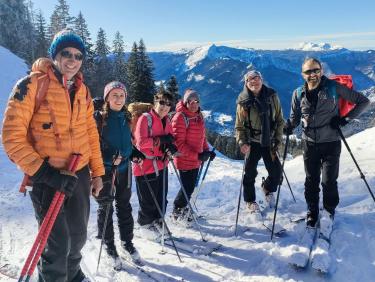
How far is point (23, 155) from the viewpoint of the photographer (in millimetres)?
3508

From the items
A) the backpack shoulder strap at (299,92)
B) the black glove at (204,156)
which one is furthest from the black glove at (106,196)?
the backpack shoulder strap at (299,92)

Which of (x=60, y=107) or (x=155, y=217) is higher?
(x=60, y=107)

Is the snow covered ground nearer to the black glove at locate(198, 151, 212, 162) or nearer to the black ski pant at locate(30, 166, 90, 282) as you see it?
the black glove at locate(198, 151, 212, 162)

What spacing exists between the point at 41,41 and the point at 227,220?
5570cm

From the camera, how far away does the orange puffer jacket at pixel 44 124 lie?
349 centimetres

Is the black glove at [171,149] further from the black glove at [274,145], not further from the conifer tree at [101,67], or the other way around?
the conifer tree at [101,67]

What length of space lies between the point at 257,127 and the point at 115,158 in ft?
10.3

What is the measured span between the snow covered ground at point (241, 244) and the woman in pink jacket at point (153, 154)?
0.43 metres

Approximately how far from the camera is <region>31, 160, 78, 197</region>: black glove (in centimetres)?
361

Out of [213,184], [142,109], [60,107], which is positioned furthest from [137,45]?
[60,107]

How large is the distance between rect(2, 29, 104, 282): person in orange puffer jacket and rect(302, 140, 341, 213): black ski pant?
3.99 meters

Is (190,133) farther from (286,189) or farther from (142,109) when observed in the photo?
(286,189)

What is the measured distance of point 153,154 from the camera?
23.0ft

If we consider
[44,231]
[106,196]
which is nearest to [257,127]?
[106,196]
